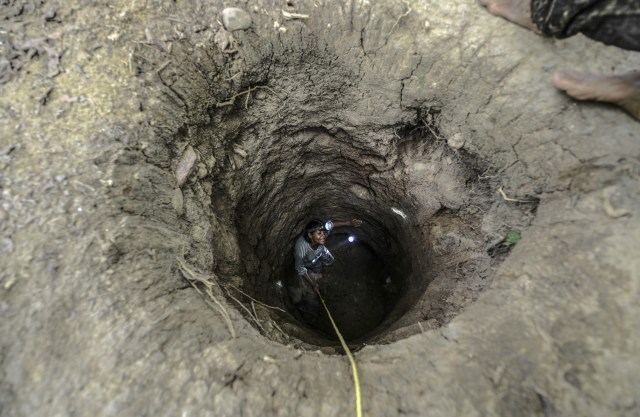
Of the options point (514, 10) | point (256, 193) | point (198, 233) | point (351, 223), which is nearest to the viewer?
point (514, 10)

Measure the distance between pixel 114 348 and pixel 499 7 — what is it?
2.82 metres

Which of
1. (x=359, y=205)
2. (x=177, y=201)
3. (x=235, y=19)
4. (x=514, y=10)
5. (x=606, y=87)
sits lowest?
(x=359, y=205)

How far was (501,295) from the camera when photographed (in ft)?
5.54

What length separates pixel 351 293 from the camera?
16.0 ft

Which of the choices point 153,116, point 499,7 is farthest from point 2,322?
point 499,7

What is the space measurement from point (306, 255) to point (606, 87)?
3208mm

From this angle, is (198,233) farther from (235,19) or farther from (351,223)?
(351,223)

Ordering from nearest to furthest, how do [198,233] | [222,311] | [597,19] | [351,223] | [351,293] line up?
1. [597,19]
2. [222,311]
3. [198,233]
4. [351,223]
5. [351,293]

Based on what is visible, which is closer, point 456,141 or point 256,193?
point 456,141

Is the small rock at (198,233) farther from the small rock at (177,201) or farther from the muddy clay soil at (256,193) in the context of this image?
the small rock at (177,201)

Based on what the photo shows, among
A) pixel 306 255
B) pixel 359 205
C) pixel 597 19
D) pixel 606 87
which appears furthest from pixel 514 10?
pixel 306 255

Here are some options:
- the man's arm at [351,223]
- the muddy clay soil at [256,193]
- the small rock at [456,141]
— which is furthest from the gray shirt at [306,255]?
the small rock at [456,141]

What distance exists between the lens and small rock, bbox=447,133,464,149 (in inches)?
94.5

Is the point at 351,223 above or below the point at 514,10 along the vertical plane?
below
